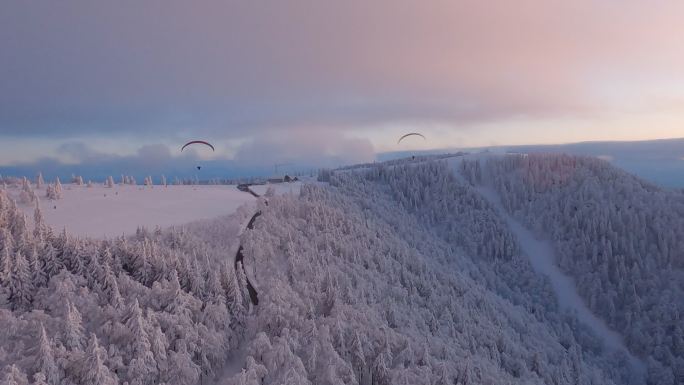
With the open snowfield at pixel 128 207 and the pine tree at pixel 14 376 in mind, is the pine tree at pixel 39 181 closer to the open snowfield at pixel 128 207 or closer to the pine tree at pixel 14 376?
the open snowfield at pixel 128 207

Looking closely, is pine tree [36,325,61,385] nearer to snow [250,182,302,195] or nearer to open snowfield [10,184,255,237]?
open snowfield [10,184,255,237]

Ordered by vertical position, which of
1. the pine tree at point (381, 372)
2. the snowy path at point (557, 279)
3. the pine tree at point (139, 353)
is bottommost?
the snowy path at point (557, 279)

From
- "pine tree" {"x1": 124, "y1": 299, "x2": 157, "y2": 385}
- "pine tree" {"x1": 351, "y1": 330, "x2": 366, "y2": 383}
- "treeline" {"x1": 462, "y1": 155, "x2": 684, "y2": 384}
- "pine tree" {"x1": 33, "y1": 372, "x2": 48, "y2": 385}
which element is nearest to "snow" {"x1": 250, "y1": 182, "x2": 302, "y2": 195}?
"pine tree" {"x1": 351, "y1": 330, "x2": 366, "y2": 383}

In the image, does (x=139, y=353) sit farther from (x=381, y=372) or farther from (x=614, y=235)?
(x=614, y=235)

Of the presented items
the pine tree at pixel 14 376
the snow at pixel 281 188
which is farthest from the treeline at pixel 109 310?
the snow at pixel 281 188

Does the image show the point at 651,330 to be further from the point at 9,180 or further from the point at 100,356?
the point at 9,180

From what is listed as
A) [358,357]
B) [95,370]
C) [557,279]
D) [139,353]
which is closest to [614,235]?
[557,279]

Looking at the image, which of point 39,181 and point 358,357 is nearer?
point 358,357

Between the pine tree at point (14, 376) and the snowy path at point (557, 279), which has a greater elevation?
the pine tree at point (14, 376)
